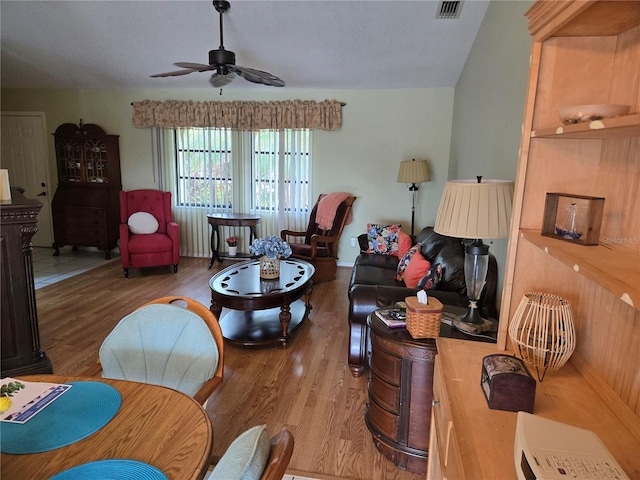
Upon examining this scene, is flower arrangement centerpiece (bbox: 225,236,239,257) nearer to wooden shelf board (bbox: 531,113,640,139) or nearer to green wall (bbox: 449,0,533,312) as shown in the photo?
green wall (bbox: 449,0,533,312)

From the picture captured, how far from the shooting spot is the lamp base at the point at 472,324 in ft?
5.80

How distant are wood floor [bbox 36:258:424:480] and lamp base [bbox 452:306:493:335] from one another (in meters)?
0.75

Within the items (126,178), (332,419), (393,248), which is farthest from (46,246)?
(332,419)

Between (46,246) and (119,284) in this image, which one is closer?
(119,284)

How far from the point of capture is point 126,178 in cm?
612

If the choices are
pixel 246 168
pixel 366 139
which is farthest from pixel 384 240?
pixel 246 168

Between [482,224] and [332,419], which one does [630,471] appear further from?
[332,419]

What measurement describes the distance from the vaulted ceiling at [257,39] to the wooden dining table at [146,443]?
358 cm

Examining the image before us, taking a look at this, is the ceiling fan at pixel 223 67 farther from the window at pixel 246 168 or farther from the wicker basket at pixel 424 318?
the wicker basket at pixel 424 318

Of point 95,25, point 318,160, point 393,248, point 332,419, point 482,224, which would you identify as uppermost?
point 95,25

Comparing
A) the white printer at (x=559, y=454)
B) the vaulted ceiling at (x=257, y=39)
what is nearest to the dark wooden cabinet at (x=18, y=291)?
the vaulted ceiling at (x=257, y=39)

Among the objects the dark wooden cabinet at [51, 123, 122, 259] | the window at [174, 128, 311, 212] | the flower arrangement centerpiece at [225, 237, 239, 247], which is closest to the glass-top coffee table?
the flower arrangement centerpiece at [225, 237, 239, 247]

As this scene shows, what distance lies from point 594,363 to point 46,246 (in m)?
7.51

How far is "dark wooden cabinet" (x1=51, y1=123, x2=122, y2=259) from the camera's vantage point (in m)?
5.84
